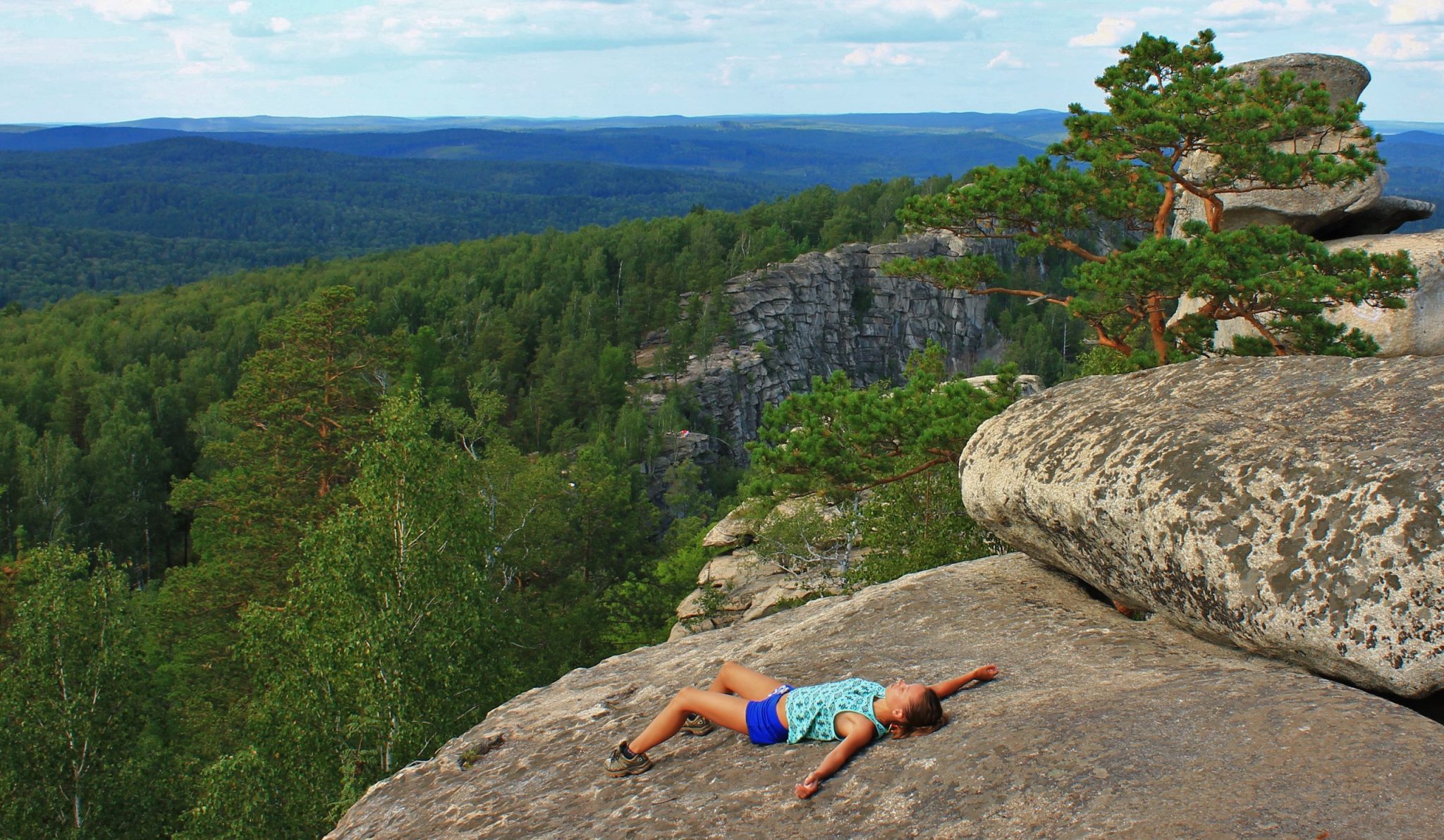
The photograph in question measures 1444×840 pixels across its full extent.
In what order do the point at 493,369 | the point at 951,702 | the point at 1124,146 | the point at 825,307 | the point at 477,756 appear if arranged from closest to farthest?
the point at 951,702 < the point at 477,756 < the point at 1124,146 < the point at 493,369 < the point at 825,307

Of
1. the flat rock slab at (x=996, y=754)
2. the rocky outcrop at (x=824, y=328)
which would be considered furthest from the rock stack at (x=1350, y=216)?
the rocky outcrop at (x=824, y=328)

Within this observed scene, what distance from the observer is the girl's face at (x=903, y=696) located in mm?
7637

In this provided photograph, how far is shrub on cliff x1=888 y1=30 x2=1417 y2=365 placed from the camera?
1474cm

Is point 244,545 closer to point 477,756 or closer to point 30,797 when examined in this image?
point 30,797

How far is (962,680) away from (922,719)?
3.05ft

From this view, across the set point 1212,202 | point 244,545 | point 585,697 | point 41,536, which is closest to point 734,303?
point 41,536

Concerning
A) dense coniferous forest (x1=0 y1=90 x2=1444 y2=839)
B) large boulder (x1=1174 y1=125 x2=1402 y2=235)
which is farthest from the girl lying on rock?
large boulder (x1=1174 y1=125 x2=1402 y2=235)

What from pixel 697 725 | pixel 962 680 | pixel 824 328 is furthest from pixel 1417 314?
pixel 824 328

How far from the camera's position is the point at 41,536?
6044cm

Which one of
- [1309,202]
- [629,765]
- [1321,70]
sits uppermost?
[1321,70]

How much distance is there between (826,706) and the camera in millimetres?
7941

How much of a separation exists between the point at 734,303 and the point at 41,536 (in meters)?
64.0

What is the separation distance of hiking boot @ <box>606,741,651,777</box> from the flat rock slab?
93mm

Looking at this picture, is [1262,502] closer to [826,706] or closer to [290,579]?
[826,706]
